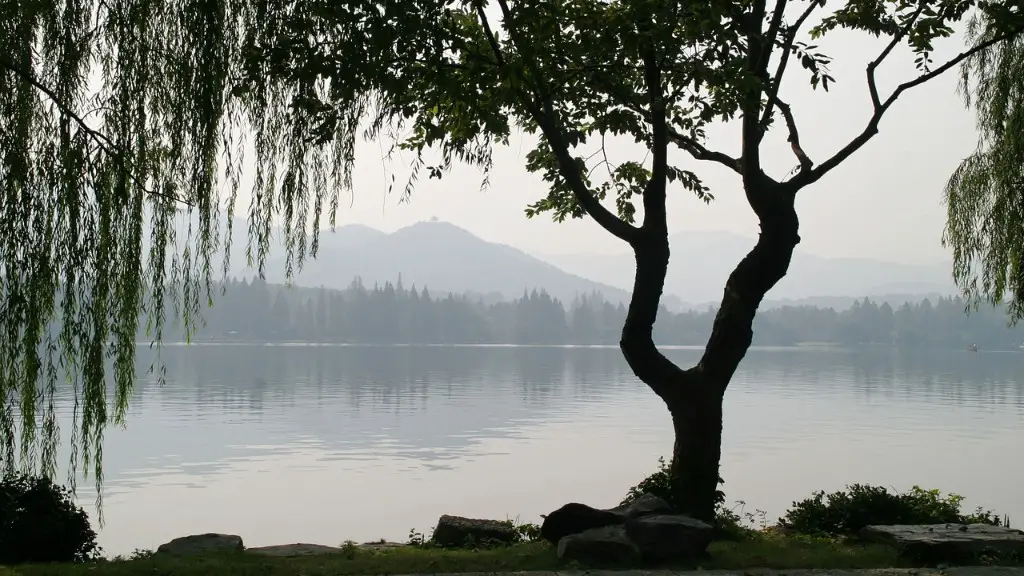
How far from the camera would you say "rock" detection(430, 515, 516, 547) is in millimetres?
10336

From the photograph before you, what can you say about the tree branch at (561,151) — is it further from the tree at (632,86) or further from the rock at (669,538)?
the rock at (669,538)

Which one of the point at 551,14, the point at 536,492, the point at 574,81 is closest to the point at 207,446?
the point at 536,492

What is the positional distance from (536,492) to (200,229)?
15.3 meters

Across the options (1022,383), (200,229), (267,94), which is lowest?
(1022,383)

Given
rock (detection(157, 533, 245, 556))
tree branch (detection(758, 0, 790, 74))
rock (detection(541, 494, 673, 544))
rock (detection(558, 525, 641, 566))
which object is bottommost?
rock (detection(157, 533, 245, 556))

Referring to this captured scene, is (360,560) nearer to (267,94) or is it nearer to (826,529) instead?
(267,94)

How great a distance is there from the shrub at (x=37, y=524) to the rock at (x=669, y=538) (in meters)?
5.21

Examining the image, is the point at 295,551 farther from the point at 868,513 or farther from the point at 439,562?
the point at 868,513

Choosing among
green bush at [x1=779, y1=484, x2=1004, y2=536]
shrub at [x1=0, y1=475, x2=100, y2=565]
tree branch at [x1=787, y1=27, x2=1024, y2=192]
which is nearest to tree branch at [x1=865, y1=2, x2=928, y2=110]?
tree branch at [x1=787, y1=27, x2=1024, y2=192]

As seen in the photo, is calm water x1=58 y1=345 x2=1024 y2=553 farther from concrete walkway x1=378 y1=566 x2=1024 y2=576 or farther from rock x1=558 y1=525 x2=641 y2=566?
concrete walkway x1=378 y1=566 x2=1024 y2=576

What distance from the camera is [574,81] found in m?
12.1

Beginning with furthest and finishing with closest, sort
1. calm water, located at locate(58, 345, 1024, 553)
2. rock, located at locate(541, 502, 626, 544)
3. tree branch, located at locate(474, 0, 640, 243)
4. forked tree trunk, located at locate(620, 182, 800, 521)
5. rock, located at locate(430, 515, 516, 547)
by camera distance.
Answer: calm water, located at locate(58, 345, 1024, 553) → forked tree trunk, located at locate(620, 182, 800, 521) → rock, located at locate(430, 515, 516, 547) → tree branch, located at locate(474, 0, 640, 243) → rock, located at locate(541, 502, 626, 544)

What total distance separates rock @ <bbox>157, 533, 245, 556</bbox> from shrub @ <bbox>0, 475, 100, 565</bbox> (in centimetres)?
76

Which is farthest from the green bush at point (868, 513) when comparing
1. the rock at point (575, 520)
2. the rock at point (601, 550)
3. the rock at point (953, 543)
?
the rock at point (601, 550)
